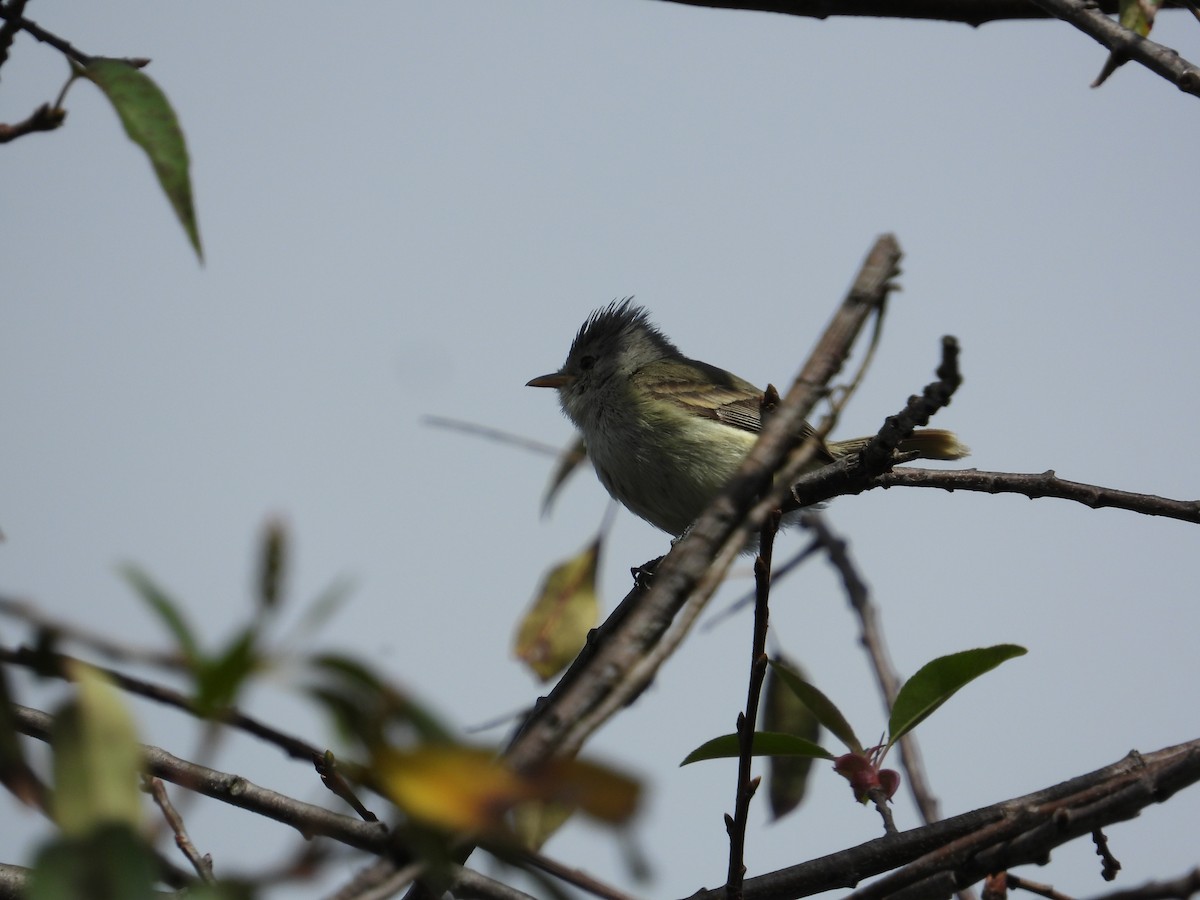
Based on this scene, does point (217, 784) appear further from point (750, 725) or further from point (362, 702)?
point (362, 702)

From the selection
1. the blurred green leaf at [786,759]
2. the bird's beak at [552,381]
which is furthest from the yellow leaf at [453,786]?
the bird's beak at [552,381]

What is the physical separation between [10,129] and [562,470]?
247 centimetres

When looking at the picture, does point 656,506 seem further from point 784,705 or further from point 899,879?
point 899,879

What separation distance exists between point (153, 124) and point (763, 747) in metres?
1.80

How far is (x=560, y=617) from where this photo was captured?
3.74 meters

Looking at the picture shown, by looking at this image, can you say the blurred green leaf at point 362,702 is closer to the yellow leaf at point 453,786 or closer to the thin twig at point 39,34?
the yellow leaf at point 453,786

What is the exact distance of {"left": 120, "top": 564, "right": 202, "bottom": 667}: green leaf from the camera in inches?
41.9

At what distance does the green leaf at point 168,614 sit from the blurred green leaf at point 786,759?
285 cm

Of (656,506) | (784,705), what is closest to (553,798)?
(784,705)

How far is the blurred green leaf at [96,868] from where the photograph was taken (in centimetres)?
101

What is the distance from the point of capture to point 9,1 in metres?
2.15

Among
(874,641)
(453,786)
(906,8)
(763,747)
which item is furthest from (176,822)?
(906,8)

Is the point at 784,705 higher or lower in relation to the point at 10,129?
lower

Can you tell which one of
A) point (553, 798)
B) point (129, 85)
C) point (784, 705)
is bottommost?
point (553, 798)
